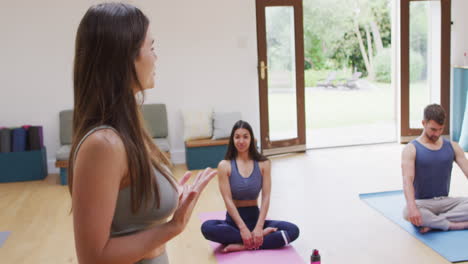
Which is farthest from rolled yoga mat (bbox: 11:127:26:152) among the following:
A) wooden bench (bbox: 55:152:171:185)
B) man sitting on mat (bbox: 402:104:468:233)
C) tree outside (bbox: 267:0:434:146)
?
tree outside (bbox: 267:0:434:146)

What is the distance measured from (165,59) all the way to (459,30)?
3.97 m

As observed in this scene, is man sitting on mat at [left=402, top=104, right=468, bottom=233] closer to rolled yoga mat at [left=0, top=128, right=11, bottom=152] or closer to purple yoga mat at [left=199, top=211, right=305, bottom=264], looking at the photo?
purple yoga mat at [left=199, top=211, right=305, bottom=264]

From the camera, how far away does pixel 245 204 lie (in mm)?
3797

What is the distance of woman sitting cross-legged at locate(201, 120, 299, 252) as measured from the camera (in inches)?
143

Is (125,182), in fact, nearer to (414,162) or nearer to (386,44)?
(414,162)

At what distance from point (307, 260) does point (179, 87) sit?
147 inches

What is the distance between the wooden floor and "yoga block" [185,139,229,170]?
19 centimetres

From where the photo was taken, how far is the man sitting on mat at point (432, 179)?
3836 millimetres

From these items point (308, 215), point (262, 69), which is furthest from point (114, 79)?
point (262, 69)

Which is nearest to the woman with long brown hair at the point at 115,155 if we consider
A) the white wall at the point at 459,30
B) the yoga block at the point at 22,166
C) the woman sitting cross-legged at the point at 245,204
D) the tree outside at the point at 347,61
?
the woman sitting cross-legged at the point at 245,204

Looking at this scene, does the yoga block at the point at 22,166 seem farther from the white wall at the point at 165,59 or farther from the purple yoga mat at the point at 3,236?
the purple yoga mat at the point at 3,236

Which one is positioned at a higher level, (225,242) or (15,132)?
(15,132)

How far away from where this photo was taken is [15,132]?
6.11 m

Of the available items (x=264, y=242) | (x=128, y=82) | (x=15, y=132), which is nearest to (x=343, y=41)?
(x=15, y=132)
